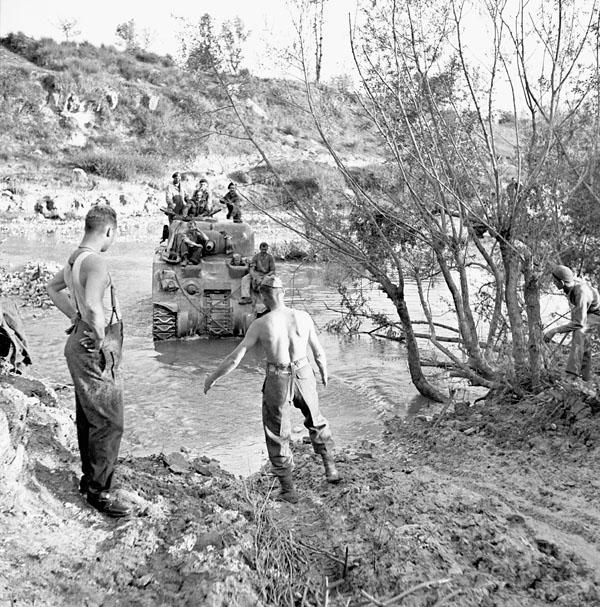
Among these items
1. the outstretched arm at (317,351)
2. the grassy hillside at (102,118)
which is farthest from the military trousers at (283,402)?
the grassy hillside at (102,118)

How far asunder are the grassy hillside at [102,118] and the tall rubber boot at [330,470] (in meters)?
26.8

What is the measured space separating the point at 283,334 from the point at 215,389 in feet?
16.3

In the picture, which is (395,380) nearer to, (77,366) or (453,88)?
(453,88)

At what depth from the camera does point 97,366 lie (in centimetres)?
460

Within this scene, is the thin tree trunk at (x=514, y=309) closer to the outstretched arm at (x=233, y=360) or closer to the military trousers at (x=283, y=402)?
the military trousers at (x=283, y=402)

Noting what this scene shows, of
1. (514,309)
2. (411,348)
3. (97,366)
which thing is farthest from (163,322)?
(97,366)

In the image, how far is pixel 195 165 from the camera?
124 feet

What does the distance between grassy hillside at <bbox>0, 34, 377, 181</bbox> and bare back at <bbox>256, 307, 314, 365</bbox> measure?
2664 centimetres

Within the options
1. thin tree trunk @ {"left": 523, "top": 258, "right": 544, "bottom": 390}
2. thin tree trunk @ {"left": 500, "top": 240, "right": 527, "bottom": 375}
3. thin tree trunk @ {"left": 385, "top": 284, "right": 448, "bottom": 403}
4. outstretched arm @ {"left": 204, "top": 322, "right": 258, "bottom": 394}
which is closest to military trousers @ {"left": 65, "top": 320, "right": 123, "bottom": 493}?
outstretched arm @ {"left": 204, "top": 322, "right": 258, "bottom": 394}

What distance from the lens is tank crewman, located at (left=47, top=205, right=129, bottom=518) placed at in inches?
178

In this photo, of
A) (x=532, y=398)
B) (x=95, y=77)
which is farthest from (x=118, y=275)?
(x=95, y=77)

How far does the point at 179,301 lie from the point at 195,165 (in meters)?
26.1

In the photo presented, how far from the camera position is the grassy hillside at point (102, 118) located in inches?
1391

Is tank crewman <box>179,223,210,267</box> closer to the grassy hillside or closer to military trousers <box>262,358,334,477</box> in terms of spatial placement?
military trousers <box>262,358,334,477</box>
